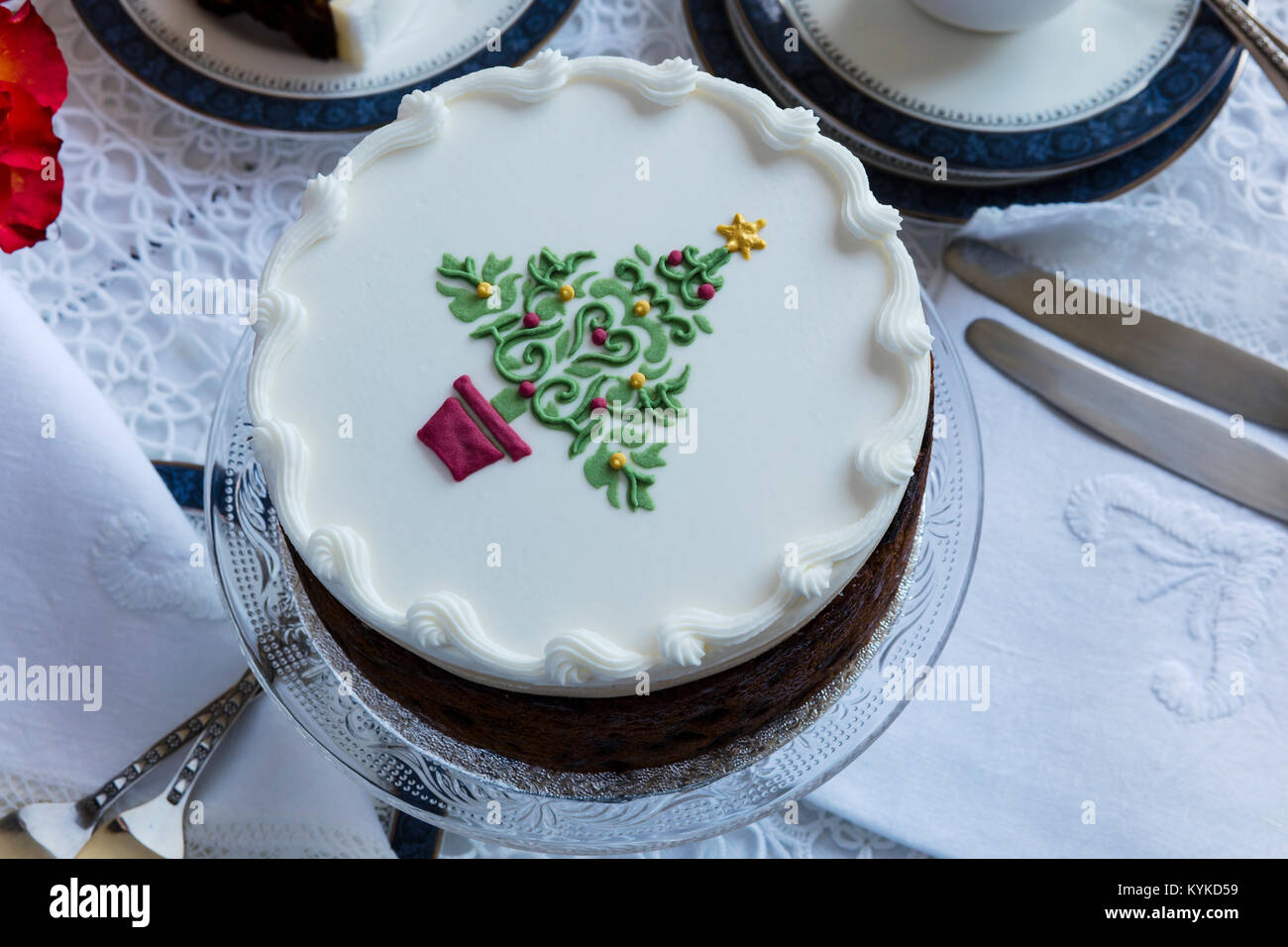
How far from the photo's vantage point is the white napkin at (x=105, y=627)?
5.95 feet

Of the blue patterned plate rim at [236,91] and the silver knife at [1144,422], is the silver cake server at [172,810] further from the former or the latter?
the silver knife at [1144,422]

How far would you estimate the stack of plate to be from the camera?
2076 mm

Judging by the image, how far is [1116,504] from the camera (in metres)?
2.01

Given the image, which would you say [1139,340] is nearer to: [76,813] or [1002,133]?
[1002,133]

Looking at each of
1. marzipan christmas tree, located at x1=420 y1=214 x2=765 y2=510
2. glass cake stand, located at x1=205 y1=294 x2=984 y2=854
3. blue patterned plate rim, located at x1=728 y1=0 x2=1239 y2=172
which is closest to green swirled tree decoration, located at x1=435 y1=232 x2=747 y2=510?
marzipan christmas tree, located at x1=420 y1=214 x2=765 y2=510

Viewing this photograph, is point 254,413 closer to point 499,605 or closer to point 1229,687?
point 499,605

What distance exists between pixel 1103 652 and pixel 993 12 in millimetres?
1125

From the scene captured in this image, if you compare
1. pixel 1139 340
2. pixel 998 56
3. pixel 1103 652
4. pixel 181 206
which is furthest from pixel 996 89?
pixel 181 206

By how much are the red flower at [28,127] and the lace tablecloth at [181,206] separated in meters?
0.69

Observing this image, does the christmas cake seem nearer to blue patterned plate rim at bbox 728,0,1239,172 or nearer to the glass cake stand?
the glass cake stand

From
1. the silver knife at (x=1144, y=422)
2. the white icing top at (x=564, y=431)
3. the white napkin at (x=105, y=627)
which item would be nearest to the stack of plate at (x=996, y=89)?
the silver knife at (x=1144, y=422)

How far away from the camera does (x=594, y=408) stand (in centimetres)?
151

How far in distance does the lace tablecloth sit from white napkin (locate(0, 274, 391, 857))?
0.62 feet
